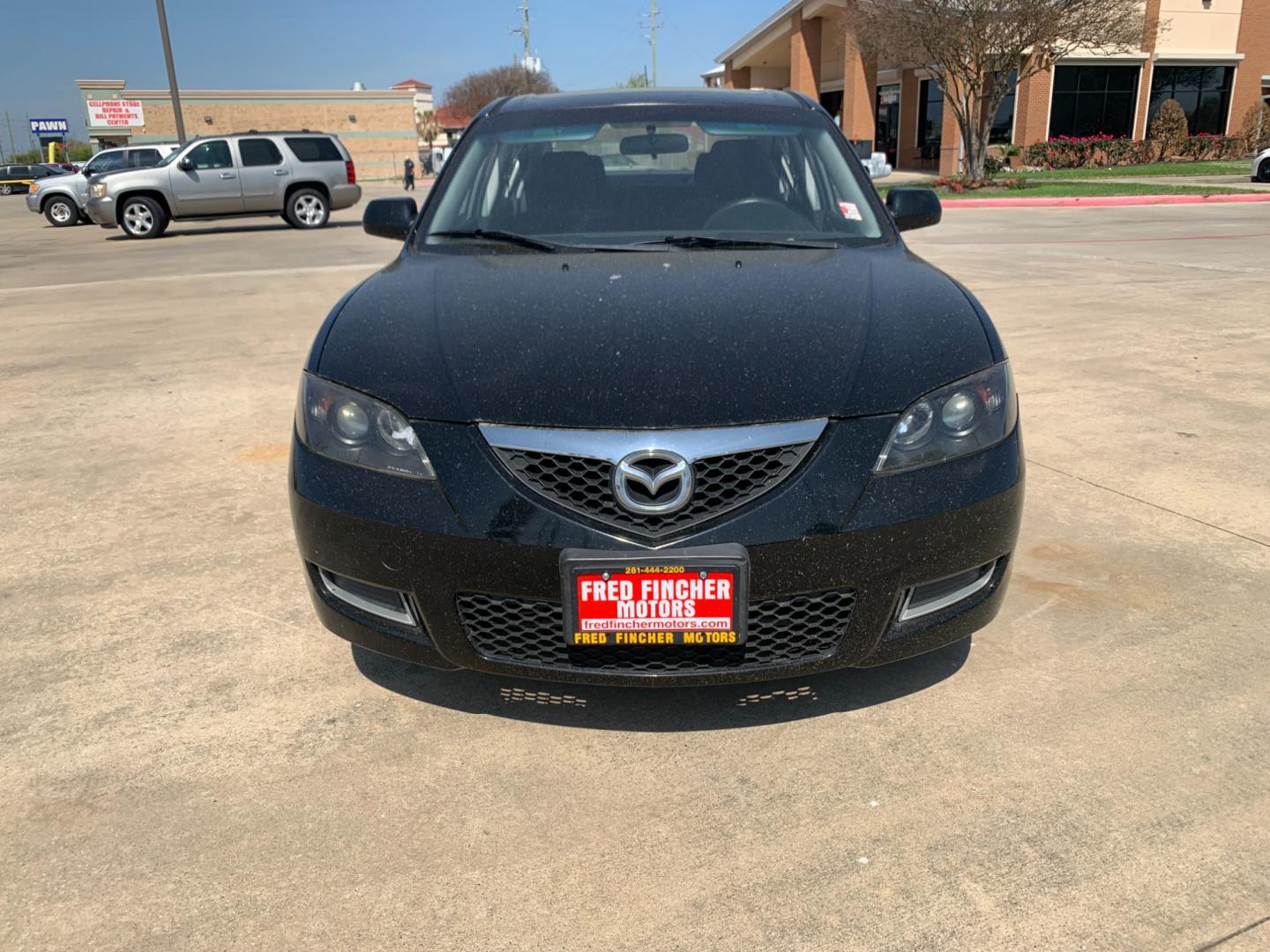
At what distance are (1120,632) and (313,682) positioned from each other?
2355 millimetres

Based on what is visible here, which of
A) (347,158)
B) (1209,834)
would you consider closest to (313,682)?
(1209,834)

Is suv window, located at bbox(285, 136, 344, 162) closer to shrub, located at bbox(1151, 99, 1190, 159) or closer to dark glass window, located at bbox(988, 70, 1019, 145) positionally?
dark glass window, located at bbox(988, 70, 1019, 145)

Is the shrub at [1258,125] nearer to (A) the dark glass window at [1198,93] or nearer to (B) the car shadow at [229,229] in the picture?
(A) the dark glass window at [1198,93]

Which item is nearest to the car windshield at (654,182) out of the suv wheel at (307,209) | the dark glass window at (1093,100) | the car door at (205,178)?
the car door at (205,178)

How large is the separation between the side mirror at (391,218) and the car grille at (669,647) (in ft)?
6.62

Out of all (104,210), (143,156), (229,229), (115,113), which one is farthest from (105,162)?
(115,113)

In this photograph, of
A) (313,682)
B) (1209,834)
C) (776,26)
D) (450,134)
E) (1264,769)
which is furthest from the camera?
(450,134)

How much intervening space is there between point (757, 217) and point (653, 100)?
2.69ft

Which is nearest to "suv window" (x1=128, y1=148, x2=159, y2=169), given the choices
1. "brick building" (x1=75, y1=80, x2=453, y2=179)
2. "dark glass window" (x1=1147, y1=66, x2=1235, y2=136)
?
"dark glass window" (x1=1147, y1=66, x2=1235, y2=136)

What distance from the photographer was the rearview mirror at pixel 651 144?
3824 mm

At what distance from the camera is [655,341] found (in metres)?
2.47

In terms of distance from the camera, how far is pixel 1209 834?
2.15m

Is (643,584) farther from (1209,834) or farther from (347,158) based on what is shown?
(347,158)

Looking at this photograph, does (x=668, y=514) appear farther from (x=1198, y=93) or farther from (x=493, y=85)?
(x=493, y=85)
